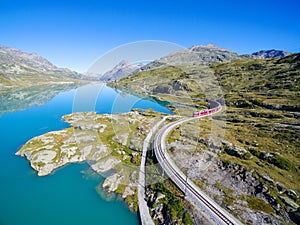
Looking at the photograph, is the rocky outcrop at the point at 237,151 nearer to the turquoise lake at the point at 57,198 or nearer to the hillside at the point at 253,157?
the hillside at the point at 253,157

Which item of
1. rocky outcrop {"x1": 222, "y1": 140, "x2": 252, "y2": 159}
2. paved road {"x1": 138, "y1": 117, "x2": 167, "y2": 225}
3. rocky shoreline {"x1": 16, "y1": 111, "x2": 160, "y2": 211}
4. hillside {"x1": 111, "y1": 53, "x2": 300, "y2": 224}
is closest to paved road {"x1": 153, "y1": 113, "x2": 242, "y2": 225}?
hillside {"x1": 111, "y1": 53, "x2": 300, "y2": 224}

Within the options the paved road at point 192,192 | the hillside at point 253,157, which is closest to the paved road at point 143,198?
the paved road at point 192,192

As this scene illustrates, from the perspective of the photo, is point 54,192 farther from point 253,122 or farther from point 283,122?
point 283,122

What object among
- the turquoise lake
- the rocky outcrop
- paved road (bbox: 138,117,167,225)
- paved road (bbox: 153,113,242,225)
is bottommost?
the turquoise lake

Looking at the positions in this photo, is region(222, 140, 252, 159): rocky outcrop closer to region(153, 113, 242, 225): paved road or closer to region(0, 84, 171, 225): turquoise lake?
region(153, 113, 242, 225): paved road

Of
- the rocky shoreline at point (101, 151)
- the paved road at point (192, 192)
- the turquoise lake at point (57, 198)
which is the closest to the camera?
the paved road at point (192, 192)

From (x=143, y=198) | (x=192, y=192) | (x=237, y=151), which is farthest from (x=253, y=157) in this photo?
(x=143, y=198)

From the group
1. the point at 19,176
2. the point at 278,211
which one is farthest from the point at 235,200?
the point at 19,176

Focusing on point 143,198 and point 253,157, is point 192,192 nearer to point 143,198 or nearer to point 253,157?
point 143,198
